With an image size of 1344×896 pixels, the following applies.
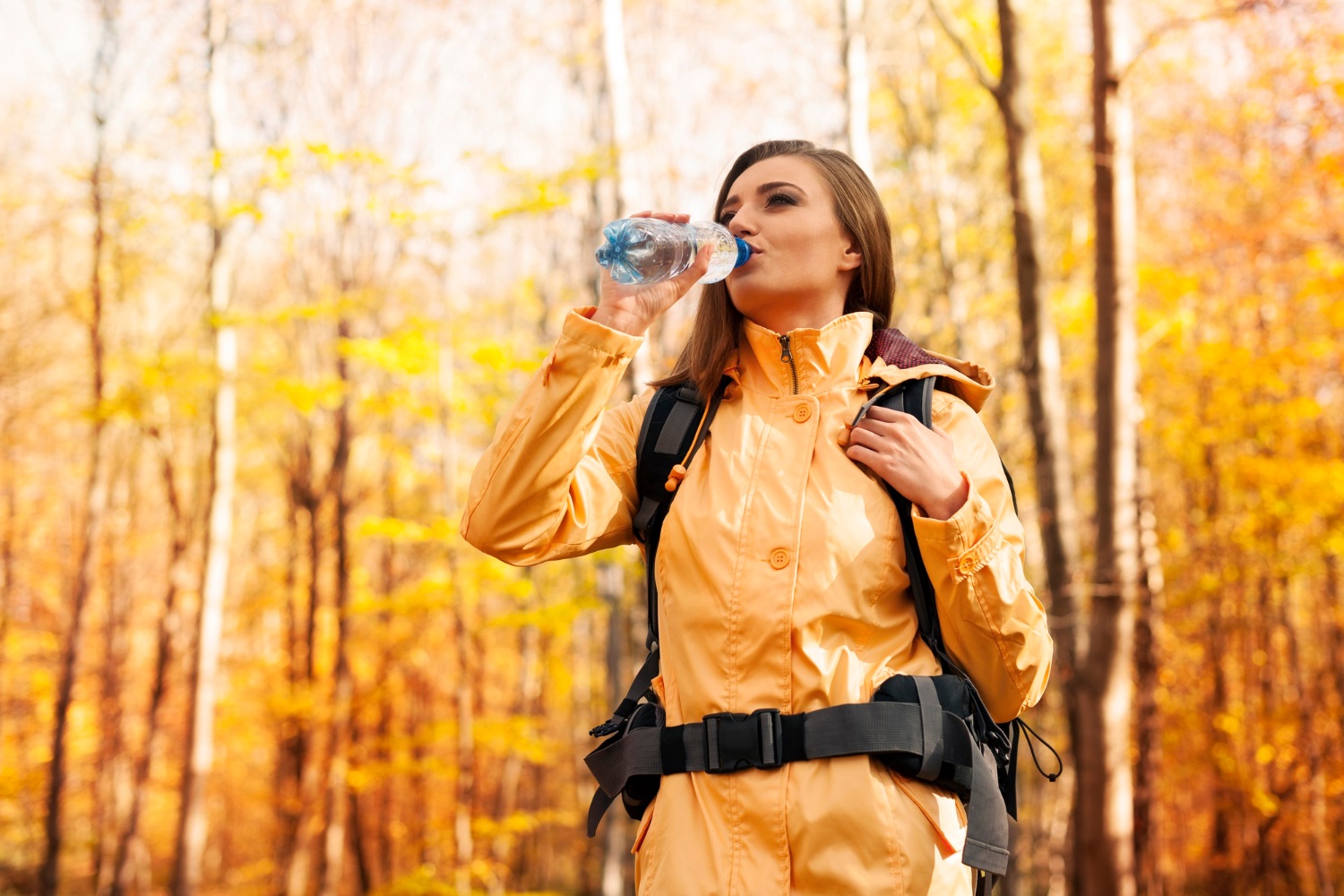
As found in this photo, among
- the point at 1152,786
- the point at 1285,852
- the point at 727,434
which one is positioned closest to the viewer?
the point at 727,434

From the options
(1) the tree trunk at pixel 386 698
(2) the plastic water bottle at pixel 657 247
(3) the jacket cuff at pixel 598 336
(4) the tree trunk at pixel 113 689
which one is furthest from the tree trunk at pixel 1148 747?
(4) the tree trunk at pixel 113 689

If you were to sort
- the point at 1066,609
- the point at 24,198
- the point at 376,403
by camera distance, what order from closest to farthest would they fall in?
the point at 1066,609, the point at 376,403, the point at 24,198

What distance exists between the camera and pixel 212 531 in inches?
435

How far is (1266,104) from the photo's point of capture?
11.4 meters

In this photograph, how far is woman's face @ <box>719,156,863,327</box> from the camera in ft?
7.07

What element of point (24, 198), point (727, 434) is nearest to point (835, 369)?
point (727, 434)

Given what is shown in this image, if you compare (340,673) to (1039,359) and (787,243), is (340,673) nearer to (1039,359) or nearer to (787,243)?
(1039,359)

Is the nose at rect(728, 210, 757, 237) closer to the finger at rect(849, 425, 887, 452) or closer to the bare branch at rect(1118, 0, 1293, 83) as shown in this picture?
the finger at rect(849, 425, 887, 452)

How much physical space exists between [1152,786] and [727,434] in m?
9.36

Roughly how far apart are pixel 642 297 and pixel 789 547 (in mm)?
544

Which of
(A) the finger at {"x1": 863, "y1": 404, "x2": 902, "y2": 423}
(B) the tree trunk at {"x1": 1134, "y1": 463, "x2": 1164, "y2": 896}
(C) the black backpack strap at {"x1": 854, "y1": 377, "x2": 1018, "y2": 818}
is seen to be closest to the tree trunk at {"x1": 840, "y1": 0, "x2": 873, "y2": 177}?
(B) the tree trunk at {"x1": 1134, "y1": 463, "x2": 1164, "y2": 896}

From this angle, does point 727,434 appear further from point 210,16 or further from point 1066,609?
point 210,16

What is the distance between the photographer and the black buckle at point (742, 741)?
1.72 m

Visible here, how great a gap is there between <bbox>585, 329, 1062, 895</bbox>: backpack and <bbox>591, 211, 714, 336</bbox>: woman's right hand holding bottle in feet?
0.79
